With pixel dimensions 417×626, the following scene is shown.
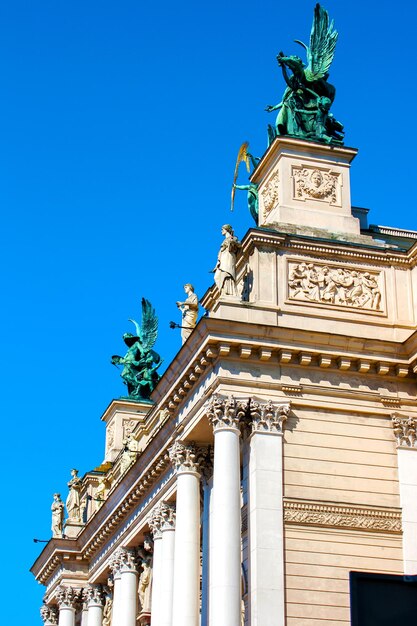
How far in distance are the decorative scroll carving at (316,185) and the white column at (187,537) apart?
854 cm

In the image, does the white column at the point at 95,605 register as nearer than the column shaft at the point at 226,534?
No

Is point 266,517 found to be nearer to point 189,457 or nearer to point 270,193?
point 189,457

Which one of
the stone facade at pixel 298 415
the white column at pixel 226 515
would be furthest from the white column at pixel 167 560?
the white column at pixel 226 515

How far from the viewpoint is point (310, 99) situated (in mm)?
34219

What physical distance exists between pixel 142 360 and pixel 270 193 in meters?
22.7

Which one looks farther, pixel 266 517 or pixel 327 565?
pixel 327 565

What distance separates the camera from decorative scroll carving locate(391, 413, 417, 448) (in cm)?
2864

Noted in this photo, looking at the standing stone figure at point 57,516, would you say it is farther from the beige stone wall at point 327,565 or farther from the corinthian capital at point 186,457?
the beige stone wall at point 327,565

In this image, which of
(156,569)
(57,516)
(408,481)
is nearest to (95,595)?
(57,516)

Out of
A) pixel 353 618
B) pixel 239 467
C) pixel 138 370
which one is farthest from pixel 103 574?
pixel 353 618

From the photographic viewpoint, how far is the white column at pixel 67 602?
5111cm

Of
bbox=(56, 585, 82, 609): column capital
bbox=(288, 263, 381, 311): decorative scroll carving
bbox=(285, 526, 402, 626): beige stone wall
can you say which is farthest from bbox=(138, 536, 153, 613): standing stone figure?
bbox=(288, 263, 381, 311): decorative scroll carving

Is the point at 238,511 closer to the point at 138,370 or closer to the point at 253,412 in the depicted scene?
the point at 253,412

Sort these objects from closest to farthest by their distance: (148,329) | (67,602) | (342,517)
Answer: (342,517) < (67,602) < (148,329)
